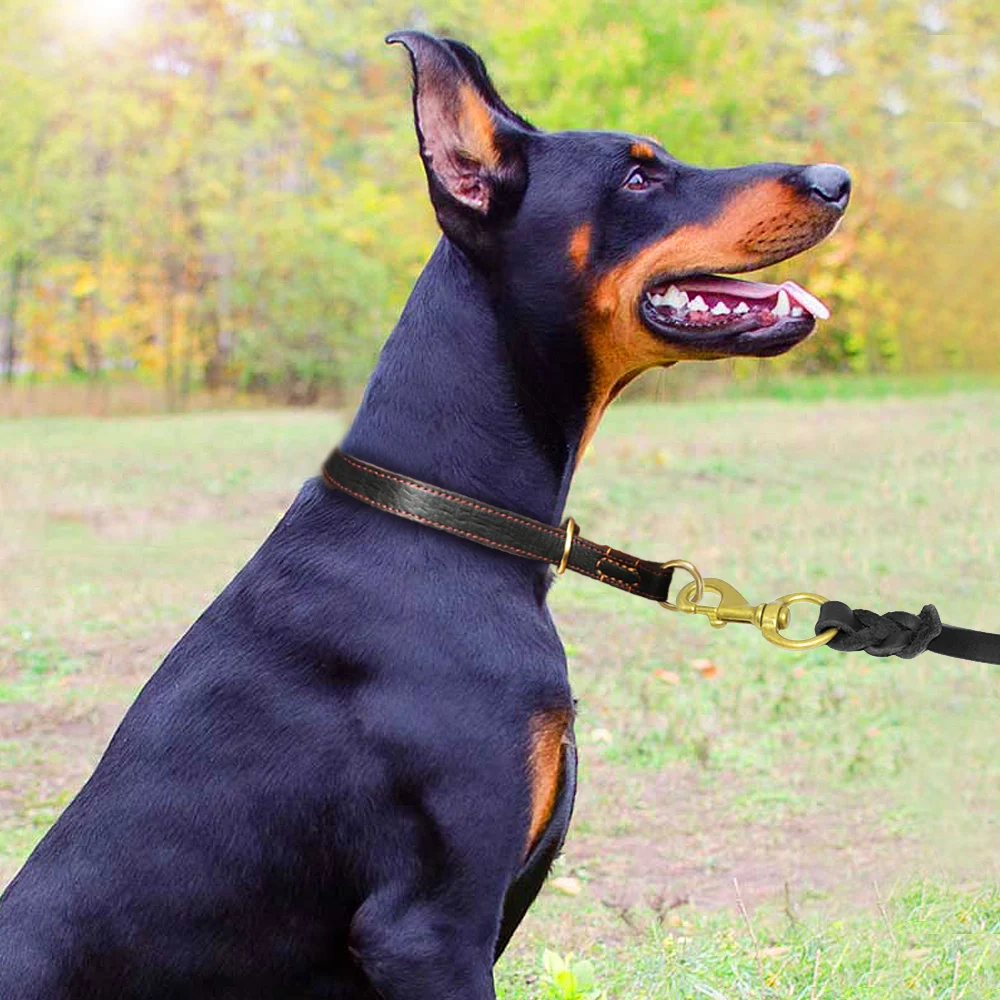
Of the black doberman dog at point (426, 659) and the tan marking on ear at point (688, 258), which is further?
the tan marking on ear at point (688, 258)

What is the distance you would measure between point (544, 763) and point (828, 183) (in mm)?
1200

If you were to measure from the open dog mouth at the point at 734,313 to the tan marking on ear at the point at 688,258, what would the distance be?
0.04m

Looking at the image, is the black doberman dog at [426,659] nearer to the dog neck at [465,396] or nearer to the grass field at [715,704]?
the dog neck at [465,396]

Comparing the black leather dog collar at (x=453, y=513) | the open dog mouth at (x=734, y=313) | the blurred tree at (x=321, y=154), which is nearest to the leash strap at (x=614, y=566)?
the black leather dog collar at (x=453, y=513)

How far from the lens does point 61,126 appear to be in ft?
68.8

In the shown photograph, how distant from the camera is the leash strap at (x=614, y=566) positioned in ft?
8.06

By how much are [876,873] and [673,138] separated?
13.7 m

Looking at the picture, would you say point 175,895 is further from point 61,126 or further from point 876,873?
point 61,126

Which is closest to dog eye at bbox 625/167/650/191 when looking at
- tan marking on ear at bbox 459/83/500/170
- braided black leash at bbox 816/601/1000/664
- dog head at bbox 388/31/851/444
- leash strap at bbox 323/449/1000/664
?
dog head at bbox 388/31/851/444

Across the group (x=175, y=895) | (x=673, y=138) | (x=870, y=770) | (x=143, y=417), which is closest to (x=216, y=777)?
(x=175, y=895)

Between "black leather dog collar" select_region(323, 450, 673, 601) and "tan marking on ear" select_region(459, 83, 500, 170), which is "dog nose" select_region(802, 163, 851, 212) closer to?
"tan marking on ear" select_region(459, 83, 500, 170)

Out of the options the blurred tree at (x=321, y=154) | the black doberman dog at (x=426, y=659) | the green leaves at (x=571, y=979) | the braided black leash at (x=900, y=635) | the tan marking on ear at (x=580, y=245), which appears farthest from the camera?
the blurred tree at (x=321, y=154)

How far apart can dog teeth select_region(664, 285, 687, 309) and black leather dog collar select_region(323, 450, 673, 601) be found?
1.50 ft

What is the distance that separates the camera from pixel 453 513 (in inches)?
96.8
